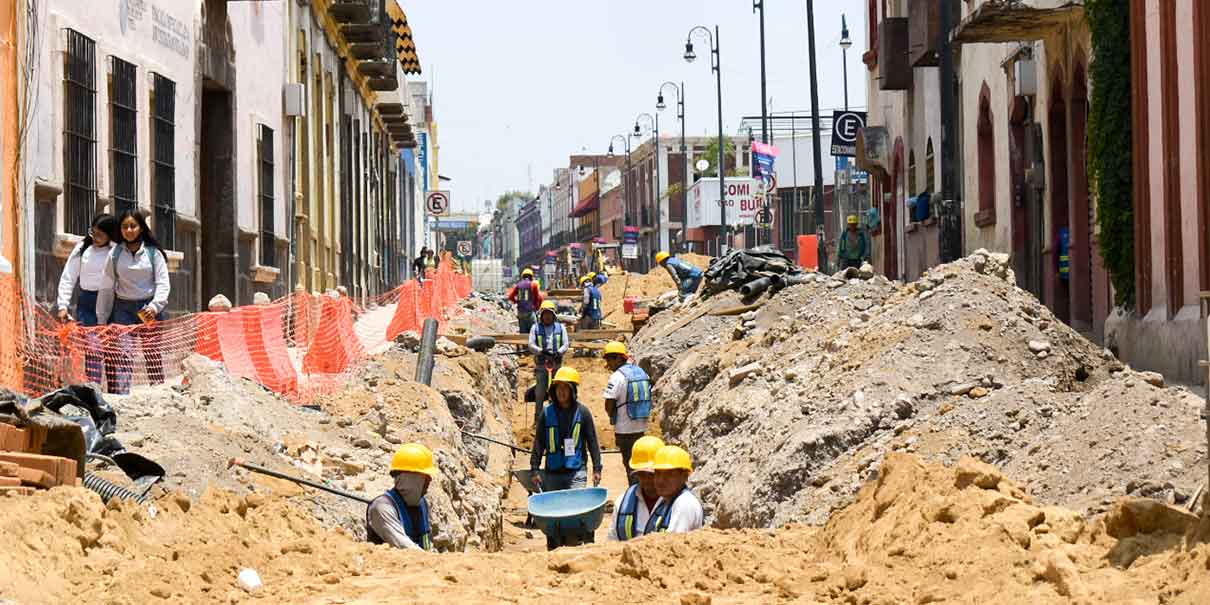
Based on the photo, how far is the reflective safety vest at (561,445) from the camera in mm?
12273

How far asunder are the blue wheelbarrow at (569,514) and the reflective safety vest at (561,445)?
171 cm

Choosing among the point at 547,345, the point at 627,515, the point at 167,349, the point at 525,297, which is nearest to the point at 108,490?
the point at 627,515

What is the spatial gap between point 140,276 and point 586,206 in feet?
390

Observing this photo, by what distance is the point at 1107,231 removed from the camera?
650 inches

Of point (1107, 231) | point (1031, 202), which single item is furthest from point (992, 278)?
point (1031, 202)

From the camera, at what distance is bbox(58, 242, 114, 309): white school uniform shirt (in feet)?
38.5

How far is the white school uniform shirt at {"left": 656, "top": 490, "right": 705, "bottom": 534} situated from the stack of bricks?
293 cm

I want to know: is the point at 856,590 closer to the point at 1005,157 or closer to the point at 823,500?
the point at 823,500

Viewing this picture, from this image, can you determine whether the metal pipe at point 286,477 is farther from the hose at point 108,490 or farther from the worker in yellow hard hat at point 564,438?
the worker in yellow hard hat at point 564,438

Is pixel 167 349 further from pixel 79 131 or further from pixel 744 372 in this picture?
pixel 744 372

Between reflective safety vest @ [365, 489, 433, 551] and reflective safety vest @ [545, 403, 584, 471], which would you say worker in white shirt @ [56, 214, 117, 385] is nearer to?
reflective safety vest @ [545, 403, 584, 471]

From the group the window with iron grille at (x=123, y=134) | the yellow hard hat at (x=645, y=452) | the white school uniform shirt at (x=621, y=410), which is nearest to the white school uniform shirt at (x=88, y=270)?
the window with iron grille at (x=123, y=134)

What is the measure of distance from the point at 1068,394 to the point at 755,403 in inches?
195

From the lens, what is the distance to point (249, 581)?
23.0 ft
